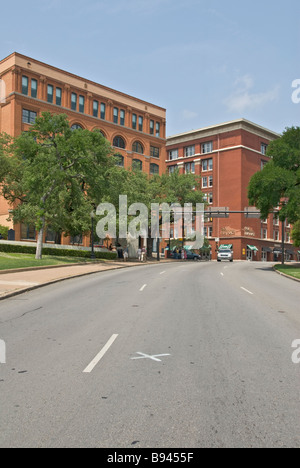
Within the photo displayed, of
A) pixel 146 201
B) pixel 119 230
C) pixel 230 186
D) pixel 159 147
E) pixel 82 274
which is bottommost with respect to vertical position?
pixel 82 274

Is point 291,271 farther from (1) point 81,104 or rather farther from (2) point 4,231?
(1) point 81,104

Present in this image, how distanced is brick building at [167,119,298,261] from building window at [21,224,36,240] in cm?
3440

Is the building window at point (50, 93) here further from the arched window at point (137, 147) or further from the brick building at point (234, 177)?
the brick building at point (234, 177)

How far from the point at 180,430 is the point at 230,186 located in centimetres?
7157

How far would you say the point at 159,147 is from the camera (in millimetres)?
65812

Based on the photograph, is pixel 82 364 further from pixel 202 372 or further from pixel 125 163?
pixel 125 163

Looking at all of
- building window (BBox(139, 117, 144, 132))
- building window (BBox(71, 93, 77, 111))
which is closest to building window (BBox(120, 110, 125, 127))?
building window (BBox(139, 117, 144, 132))

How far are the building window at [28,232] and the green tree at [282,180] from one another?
83.3 ft

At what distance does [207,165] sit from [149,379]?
7535cm

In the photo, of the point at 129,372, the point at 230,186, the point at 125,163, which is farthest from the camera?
the point at 230,186

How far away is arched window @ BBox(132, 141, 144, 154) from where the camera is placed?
62.4 metres

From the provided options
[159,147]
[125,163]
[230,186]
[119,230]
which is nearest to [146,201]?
[119,230]

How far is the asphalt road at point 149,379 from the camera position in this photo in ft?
12.4
